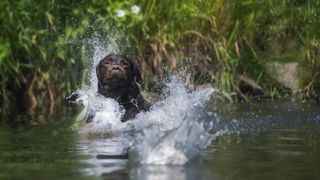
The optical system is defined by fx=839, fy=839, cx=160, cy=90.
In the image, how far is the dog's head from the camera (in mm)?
8125

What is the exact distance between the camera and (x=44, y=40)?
1050 cm

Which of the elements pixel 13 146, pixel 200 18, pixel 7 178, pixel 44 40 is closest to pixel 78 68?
pixel 44 40

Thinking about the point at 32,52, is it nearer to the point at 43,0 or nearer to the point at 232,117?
the point at 43,0

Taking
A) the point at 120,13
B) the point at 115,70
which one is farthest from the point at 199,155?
the point at 120,13

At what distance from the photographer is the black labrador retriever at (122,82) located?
816cm

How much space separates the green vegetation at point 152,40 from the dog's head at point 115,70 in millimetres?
2225

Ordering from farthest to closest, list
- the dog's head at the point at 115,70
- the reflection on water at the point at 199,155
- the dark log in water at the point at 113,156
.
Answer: the dog's head at the point at 115,70 < the dark log in water at the point at 113,156 < the reflection on water at the point at 199,155

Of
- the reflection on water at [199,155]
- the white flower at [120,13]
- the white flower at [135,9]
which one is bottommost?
the reflection on water at [199,155]

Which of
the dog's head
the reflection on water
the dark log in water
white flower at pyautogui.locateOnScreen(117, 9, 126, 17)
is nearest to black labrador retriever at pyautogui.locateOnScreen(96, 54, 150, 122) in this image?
the dog's head

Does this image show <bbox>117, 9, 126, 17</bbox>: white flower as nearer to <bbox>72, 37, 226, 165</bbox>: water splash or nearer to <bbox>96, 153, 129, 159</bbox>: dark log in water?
<bbox>72, 37, 226, 165</bbox>: water splash

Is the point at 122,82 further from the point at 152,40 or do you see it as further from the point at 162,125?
the point at 152,40

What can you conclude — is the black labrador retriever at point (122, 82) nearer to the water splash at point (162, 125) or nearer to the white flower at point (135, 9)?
the water splash at point (162, 125)

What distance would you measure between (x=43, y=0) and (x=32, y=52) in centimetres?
68

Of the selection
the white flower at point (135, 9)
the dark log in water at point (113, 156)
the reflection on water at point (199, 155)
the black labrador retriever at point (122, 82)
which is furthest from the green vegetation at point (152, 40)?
the dark log in water at point (113, 156)
